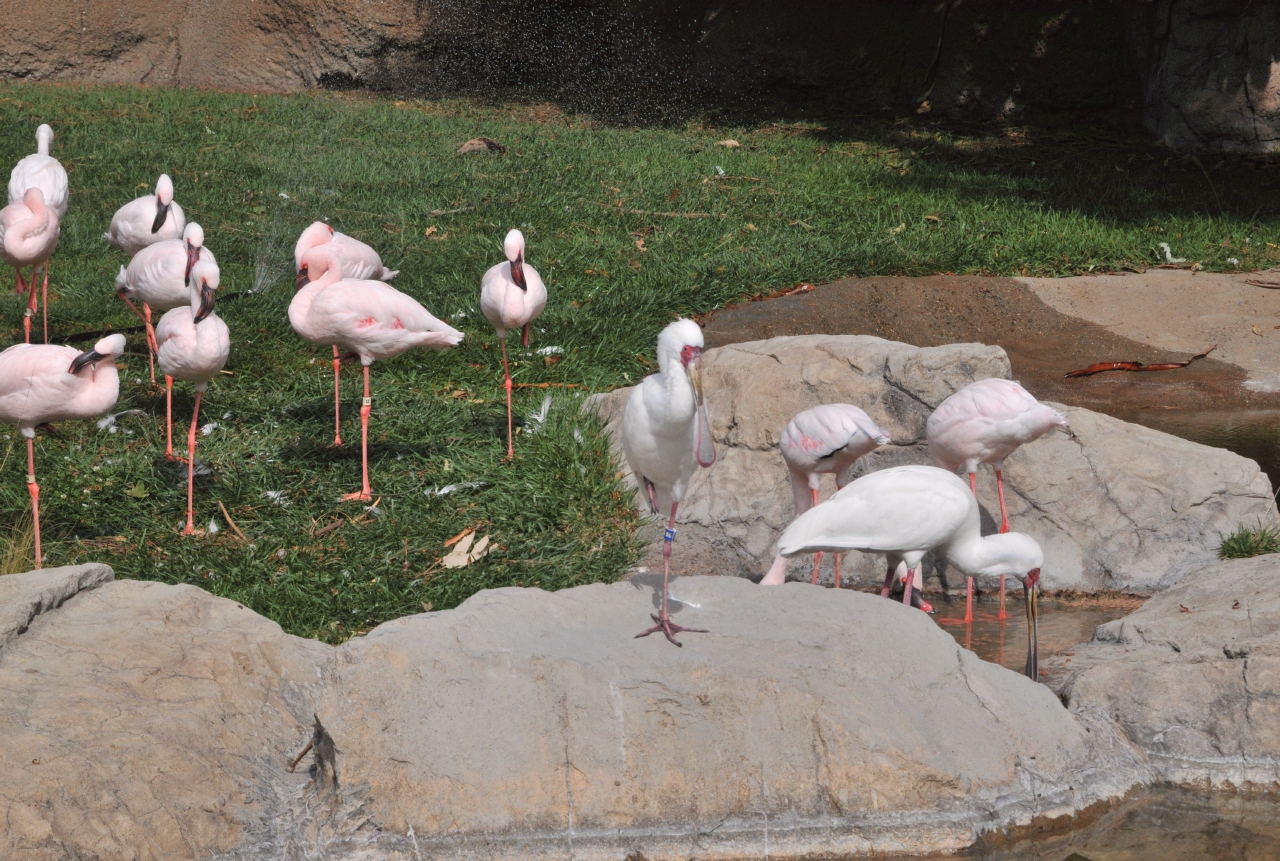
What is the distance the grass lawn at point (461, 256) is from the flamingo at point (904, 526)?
37.9 inches

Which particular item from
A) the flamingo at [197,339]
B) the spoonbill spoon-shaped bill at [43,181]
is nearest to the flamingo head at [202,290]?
the flamingo at [197,339]

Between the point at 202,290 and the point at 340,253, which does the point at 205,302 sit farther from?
the point at 340,253

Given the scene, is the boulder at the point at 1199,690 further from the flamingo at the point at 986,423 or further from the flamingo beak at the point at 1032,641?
the flamingo at the point at 986,423

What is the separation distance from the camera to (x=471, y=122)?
41.4 feet

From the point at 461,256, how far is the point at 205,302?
3.22 m

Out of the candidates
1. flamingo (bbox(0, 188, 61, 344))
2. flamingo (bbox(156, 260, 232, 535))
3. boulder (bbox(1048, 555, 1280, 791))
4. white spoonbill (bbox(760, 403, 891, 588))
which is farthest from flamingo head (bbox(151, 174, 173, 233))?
boulder (bbox(1048, 555, 1280, 791))

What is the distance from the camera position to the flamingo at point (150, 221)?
6836mm

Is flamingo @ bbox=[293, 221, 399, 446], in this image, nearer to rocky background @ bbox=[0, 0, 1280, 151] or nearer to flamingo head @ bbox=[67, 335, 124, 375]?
flamingo head @ bbox=[67, 335, 124, 375]

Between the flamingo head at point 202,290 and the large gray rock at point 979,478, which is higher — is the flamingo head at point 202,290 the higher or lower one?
the higher one

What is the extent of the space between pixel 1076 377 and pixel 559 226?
12.3ft

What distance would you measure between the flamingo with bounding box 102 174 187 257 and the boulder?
5.05m

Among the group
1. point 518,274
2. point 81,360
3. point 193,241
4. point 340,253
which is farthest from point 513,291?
point 81,360

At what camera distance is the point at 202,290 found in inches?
203

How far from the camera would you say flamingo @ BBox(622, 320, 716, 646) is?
3.56 meters
